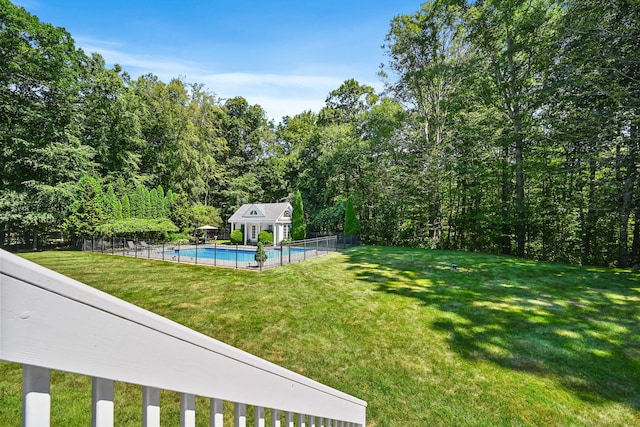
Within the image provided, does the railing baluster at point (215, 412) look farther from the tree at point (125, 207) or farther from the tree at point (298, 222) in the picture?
the tree at point (125, 207)

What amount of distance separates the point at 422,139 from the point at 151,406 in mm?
22216

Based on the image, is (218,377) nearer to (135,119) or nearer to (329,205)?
(329,205)

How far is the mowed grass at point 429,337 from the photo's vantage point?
387 centimetres

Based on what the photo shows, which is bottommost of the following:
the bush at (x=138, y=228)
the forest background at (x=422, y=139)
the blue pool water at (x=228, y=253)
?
the blue pool water at (x=228, y=253)

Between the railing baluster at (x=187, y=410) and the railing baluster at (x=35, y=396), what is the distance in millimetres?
333

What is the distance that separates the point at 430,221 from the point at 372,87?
16.5 m

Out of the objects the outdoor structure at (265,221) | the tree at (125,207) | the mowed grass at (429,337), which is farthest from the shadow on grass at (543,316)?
the tree at (125,207)

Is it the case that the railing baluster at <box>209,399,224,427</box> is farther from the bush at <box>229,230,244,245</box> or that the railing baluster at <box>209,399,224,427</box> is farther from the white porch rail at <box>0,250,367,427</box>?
the bush at <box>229,230,244,245</box>

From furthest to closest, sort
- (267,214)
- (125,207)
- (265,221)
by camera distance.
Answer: (267,214) < (265,221) < (125,207)

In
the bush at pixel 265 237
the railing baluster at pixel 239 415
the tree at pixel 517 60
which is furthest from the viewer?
the bush at pixel 265 237

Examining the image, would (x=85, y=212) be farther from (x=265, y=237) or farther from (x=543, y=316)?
(x=543, y=316)

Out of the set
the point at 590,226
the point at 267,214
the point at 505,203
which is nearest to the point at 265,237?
the point at 267,214

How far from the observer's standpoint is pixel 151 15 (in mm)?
7797

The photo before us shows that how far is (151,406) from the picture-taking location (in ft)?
2.48
